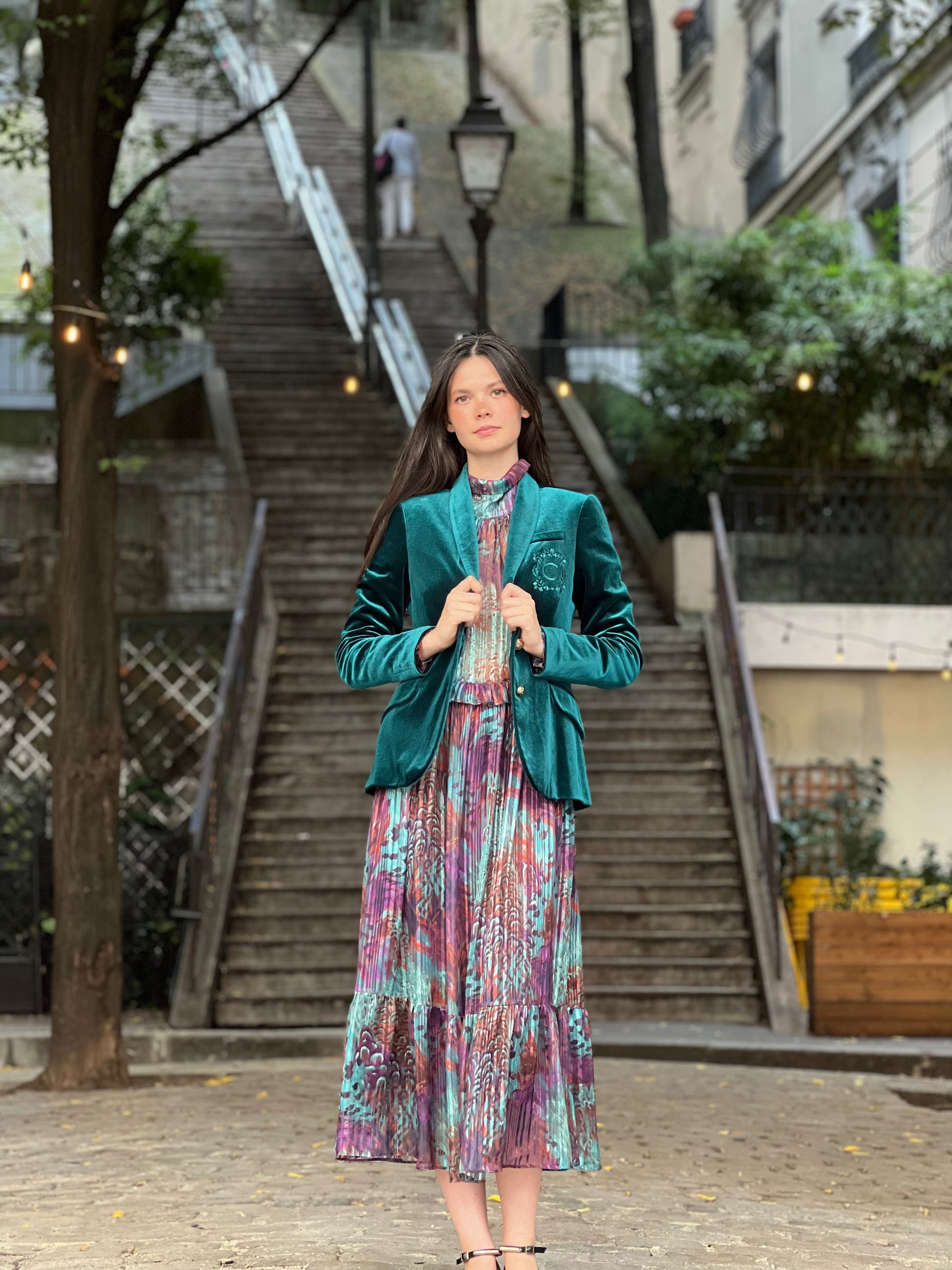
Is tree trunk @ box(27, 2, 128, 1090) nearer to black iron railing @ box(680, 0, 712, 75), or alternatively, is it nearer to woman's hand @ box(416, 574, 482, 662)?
woman's hand @ box(416, 574, 482, 662)

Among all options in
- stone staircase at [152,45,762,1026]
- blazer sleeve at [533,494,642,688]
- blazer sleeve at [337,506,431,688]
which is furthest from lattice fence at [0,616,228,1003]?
blazer sleeve at [533,494,642,688]

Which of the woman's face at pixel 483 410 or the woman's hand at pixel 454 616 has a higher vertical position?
the woman's face at pixel 483 410

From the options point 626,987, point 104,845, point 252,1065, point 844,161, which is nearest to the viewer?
point 104,845

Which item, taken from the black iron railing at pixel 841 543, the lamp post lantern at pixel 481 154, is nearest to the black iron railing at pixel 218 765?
the lamp post lantern at pixel 481 154

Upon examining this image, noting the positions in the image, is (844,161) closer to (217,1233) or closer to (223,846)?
(223,846)

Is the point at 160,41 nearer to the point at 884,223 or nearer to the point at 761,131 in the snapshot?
the point at 884,223

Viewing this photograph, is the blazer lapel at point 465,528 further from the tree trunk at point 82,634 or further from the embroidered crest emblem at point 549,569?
the tree trunk at point 82,634

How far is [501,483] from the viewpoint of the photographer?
361cm

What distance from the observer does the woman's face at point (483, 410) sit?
11.7 ft

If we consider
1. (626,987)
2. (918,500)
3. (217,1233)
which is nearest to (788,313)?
(918,500)

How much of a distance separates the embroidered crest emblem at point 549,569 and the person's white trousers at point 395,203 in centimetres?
2025

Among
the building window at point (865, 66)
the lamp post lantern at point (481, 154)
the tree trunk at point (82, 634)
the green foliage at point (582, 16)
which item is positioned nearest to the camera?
the tree trunk at point (82, 634)

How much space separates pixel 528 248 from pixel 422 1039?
2418cm

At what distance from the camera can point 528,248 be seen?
26594 mm
